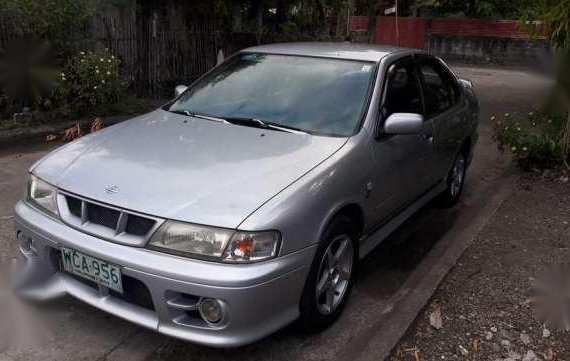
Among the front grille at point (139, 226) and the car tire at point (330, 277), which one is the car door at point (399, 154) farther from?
the front grille at point (139, 226)

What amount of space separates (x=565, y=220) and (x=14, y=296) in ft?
14.6

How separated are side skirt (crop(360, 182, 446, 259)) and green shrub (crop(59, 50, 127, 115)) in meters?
4.98

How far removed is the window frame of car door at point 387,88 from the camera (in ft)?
12.0

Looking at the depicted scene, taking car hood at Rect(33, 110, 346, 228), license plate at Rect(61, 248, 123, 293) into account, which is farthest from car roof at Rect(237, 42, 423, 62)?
license plate at Rect(61, 248, 123, 293)

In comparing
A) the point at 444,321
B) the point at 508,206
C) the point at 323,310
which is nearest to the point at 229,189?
the point at 323,310

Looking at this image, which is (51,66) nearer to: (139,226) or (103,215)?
(103,215)

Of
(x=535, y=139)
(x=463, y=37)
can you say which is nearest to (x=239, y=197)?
(x=535, y=139)

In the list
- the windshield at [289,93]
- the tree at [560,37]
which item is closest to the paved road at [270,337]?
the windshield at [289,93]

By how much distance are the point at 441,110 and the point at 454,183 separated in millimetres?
966

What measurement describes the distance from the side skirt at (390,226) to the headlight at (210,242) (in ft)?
3.72

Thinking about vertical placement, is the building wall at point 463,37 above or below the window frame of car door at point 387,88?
above

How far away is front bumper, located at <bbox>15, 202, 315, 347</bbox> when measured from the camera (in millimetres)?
2531

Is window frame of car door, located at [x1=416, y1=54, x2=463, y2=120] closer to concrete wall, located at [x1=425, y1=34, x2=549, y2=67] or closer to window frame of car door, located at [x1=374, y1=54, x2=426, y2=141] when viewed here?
window frame of car door, located at [x1=374, y1=54, x2=426, y2=141]

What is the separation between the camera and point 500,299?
12.1ft
